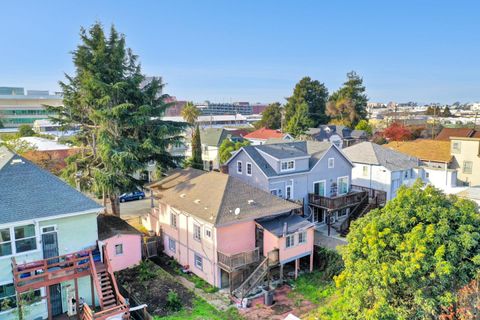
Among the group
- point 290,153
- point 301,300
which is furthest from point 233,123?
point 301,300

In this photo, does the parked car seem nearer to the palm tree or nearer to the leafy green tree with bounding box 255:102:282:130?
the palm tree

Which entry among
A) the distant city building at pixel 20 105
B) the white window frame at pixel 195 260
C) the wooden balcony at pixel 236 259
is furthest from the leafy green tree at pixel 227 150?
the distant city building at pixel 20 105

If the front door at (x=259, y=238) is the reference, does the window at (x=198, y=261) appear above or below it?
below

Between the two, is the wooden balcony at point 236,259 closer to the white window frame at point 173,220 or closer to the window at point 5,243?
the white window frame at point 173,220

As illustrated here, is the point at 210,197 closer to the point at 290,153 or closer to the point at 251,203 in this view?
the point at 251,203

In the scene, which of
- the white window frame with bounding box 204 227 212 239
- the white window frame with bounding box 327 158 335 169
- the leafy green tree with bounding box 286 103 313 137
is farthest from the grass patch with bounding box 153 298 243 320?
the leafy green tree with bounding box 286 103 313 137
